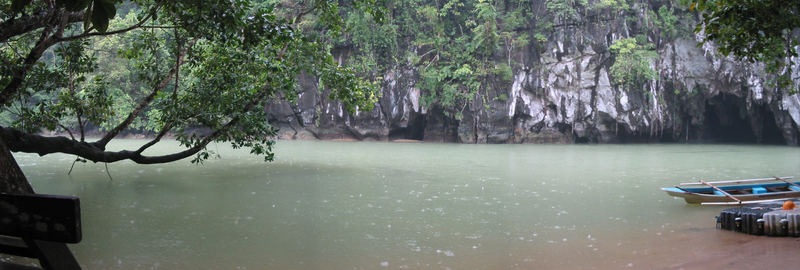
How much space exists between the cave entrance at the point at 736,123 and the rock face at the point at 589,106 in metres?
0.05

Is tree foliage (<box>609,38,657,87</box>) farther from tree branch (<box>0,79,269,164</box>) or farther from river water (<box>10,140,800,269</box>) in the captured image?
tree branch (<box>0,79,269,164</box>)

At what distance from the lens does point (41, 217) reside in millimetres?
2111

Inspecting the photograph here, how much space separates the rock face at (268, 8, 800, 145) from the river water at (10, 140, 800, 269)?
13.7m

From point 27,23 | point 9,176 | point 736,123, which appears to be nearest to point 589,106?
point 736,123

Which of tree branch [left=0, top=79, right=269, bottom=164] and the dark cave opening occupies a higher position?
the dark cave opening

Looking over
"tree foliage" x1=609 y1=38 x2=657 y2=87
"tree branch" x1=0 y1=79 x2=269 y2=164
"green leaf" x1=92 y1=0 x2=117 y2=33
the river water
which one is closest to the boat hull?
the river water

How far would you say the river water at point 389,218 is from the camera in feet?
18.5

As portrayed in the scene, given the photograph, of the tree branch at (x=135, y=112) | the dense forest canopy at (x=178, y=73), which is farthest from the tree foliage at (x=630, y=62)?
the tree branch at (x=135, y=112)

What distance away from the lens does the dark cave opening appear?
1236 inches

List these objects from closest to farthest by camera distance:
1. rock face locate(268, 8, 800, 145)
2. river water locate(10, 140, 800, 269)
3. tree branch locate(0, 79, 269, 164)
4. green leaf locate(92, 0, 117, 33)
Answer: green leaf locate(92, 0, 117, 33), river water locate(10, 140, 800, 269), tree branch locate(0, 79, 269, 164), rock face locate(268, 8, 800, 145)

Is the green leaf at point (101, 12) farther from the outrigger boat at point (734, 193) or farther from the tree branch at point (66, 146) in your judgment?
the outrigger boat at point (734, 193)

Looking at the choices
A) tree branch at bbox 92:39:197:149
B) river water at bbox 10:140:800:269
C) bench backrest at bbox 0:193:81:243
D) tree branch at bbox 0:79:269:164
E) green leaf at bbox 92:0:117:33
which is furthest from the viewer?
tree branch at bbox 92:39:197:149

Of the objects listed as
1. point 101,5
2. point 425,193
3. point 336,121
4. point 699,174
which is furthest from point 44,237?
point 336,121

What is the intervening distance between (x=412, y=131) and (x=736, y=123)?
18.3 meters
